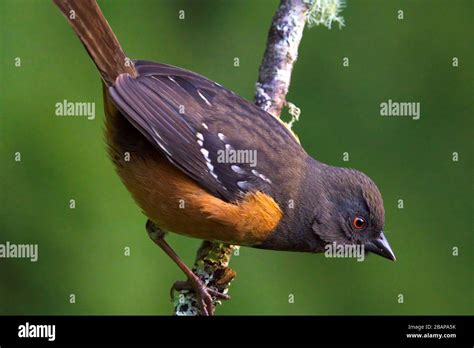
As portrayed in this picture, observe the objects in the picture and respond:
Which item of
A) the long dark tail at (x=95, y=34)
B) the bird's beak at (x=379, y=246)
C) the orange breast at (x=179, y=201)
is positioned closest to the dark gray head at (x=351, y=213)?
the bird's beak at (x=379, y=246)

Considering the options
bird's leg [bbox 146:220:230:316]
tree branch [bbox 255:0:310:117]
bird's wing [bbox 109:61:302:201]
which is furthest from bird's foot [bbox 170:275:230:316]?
tree branch [bbox 255:0:310:117]

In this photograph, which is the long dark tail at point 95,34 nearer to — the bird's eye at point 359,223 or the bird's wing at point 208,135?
the bird's wing at point 208,135

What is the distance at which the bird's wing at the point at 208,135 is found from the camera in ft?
15.1

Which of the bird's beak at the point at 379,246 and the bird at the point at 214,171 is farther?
the bird's beak at the point at 379,246

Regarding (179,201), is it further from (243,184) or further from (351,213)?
(351,213)

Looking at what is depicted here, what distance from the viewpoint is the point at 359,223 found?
4.73 metres

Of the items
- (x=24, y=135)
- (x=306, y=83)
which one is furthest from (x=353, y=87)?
(x=24, y=135)

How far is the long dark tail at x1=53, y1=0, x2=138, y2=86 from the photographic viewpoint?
4637mm

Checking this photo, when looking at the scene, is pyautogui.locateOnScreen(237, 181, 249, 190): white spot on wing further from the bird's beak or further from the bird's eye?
the bird's beak

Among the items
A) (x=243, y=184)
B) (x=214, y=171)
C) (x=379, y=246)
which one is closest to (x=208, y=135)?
(x=214, y=171)

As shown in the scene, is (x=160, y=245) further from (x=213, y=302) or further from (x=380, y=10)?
(x=380, y=10)

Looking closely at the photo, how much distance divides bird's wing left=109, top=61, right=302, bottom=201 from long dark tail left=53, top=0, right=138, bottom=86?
0.09 m

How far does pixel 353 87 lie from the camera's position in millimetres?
5895

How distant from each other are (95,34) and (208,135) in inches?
27.7
